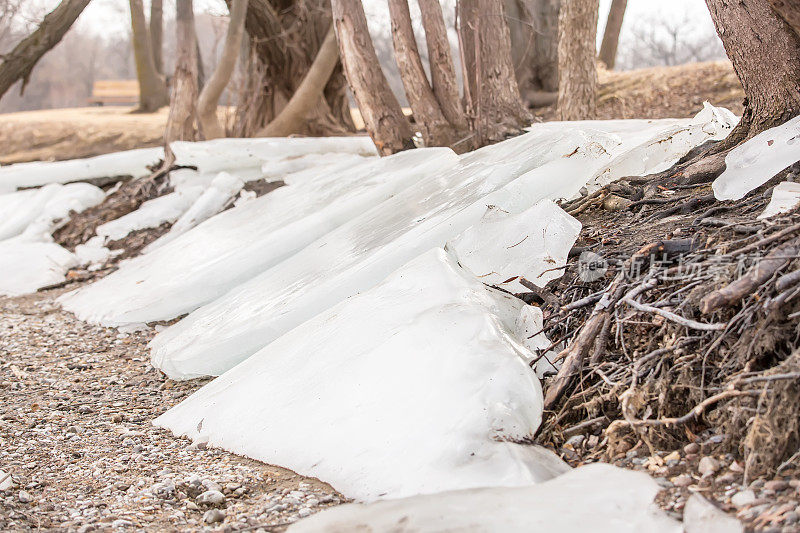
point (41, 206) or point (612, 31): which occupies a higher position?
point (612, 31)

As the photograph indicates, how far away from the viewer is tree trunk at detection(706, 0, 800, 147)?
3332mm

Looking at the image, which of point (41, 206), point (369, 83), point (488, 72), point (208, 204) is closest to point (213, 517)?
point (488, 72)

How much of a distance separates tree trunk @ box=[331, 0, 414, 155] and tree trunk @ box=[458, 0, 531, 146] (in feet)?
2.07

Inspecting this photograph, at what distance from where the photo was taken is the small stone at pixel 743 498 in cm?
192

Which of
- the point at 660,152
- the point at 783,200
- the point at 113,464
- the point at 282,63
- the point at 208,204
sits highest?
the point at 282,63

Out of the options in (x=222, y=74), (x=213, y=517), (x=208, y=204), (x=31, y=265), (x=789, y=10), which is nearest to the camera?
(x=213, y=517)

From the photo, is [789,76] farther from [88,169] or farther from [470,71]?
[88,169]

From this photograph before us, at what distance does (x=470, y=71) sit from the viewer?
18.3 feet

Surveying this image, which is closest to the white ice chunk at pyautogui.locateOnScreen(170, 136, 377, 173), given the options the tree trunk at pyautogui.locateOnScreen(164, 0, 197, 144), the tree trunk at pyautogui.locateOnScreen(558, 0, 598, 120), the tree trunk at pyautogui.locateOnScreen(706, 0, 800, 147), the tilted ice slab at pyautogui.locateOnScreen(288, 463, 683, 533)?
the tree trunk at pyautogui.locateOnScreen(164, 0, 197, 144)

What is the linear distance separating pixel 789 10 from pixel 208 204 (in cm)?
481

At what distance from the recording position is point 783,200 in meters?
2.77

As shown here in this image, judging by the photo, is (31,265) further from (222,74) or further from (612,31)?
(612,31)

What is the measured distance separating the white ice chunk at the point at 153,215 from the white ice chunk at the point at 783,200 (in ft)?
17.5

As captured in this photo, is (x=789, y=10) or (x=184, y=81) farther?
(x=184, y=81)
